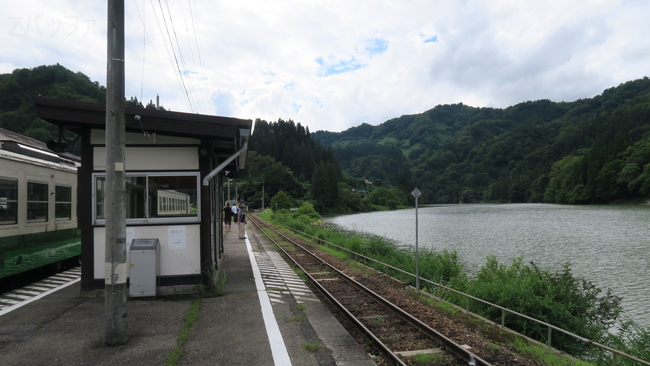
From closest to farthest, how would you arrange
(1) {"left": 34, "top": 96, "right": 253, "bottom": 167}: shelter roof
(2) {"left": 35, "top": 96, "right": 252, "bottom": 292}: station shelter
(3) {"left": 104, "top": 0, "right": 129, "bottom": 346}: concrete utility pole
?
1. (3) {"left": 104, "top": 0, "right": 129, "bottom": 346}: concrete utility pole
2. (1) {"left": 34, "top": 96, "right": 253, "bottom": 167}: shelter roof
3. (2) {"left": 35, "top": 96, "right": 252, "bottom": 292}: station shelter

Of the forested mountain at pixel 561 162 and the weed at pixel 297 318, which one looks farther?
the forested mountain at pixel 561 162

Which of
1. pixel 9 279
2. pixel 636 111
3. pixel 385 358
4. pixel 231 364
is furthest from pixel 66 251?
pixel 636 111

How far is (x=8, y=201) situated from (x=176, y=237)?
3548 mm

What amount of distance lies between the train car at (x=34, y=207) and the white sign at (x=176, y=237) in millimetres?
3223

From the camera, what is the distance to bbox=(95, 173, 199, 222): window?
8.62 metres

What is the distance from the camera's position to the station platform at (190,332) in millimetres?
5469

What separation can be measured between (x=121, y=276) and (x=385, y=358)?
12.5 feet

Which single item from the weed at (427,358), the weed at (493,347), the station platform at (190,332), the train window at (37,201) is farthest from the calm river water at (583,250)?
the train window at (37,201)

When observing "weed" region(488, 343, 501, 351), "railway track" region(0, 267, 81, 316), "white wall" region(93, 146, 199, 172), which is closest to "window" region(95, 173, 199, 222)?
"white wall" region(93, 146, 199, 172)

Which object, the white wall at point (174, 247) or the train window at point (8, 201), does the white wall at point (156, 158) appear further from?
the train window at point (8, 201)

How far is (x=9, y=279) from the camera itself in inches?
377

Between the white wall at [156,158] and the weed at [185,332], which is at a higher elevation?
the white wall at [156,158]

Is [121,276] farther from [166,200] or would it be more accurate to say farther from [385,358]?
[385,358]

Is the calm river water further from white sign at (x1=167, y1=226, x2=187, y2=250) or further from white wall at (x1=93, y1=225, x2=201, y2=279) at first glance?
white sign at (x1=167, y1=226, x2=187, y2=250)
